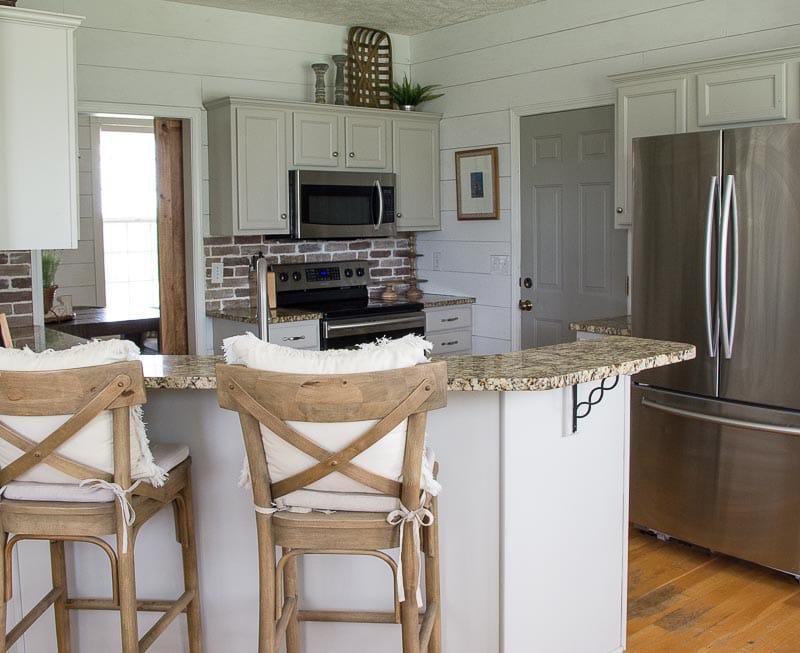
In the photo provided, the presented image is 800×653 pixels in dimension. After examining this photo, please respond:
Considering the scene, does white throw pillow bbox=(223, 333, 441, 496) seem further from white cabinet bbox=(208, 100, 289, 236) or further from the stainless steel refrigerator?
white cabinet bbox=(208, 100, 289, 236)

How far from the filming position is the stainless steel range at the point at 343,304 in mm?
5145

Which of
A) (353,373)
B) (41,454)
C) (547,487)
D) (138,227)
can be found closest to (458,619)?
(547,487)

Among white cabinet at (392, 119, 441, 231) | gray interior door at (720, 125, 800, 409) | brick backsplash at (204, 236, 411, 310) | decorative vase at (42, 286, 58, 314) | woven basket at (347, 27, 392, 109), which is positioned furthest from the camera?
white cabinet at (392, 119, 441, 231)

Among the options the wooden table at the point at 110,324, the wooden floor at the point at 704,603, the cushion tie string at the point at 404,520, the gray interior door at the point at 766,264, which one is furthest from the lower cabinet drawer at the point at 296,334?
the cushion tie string at the point at 404,520

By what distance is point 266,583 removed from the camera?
2.05m

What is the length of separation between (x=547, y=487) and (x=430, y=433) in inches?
14.4

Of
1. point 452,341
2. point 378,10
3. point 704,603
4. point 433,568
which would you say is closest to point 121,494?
point 433,568

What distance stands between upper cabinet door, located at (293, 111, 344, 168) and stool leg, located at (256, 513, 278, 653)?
3444mm

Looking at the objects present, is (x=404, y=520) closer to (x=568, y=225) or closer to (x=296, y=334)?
(x=296, y=334)

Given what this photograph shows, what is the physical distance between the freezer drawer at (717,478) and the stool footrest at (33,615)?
2.49 m

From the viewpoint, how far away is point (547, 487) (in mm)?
2586

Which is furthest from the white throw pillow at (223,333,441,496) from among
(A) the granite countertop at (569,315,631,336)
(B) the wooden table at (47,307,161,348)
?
(B) the wooden table at (47,307,161,348)

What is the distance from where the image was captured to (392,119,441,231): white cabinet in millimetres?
5656

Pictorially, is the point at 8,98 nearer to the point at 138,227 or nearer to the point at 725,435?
the point at 725,435
